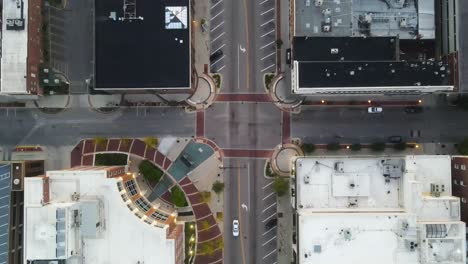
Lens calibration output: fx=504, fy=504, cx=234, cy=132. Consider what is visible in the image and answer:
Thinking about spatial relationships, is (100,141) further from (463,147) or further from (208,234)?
(463,147)

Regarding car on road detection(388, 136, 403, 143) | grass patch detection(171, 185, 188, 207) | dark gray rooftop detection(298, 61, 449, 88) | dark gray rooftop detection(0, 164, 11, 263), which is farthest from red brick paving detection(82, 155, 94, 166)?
car on road detection(388, 136, 403, 143)

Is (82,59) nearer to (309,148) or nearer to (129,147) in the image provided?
(129,147)

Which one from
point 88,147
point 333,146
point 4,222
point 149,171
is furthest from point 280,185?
→ point 4,222

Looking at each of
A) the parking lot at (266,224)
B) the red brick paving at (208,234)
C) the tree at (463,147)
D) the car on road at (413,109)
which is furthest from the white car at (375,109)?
the red brick paving at (208,234)

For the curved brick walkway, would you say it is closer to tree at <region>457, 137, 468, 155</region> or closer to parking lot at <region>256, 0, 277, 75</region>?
parking lot at <region>256, 0, 277, 75</region>

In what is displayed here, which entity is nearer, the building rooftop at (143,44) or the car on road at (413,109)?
the building rooftop at (143,44)

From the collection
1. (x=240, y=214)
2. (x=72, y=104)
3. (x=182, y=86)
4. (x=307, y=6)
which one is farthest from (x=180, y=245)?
(x=307, y=6)

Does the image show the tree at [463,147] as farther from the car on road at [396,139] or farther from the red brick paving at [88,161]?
the red brick paving at [88,161]
